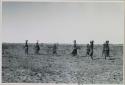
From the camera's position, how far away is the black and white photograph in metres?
1.97

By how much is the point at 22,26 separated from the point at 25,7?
0.20 m

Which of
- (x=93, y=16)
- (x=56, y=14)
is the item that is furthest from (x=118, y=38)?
(x=56, y=14)

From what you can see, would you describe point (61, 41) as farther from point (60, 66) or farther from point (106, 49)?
point (106, 49)

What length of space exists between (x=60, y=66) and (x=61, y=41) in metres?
0.26

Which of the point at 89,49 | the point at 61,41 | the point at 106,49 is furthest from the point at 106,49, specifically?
the point at 61,41

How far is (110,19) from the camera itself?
6.49ft

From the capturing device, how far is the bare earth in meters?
1.97

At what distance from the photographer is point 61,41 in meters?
1.97

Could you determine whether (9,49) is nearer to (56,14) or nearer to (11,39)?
(11,39)

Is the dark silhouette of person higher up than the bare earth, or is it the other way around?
the dark silhouette of person

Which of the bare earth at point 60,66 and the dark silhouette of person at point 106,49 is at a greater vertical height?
the dark silhouette of person at point 106,49

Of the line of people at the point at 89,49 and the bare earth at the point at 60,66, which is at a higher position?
the line of people at the point at 89,49

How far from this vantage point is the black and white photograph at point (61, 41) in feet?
6.46

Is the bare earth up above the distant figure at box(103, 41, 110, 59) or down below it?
below
